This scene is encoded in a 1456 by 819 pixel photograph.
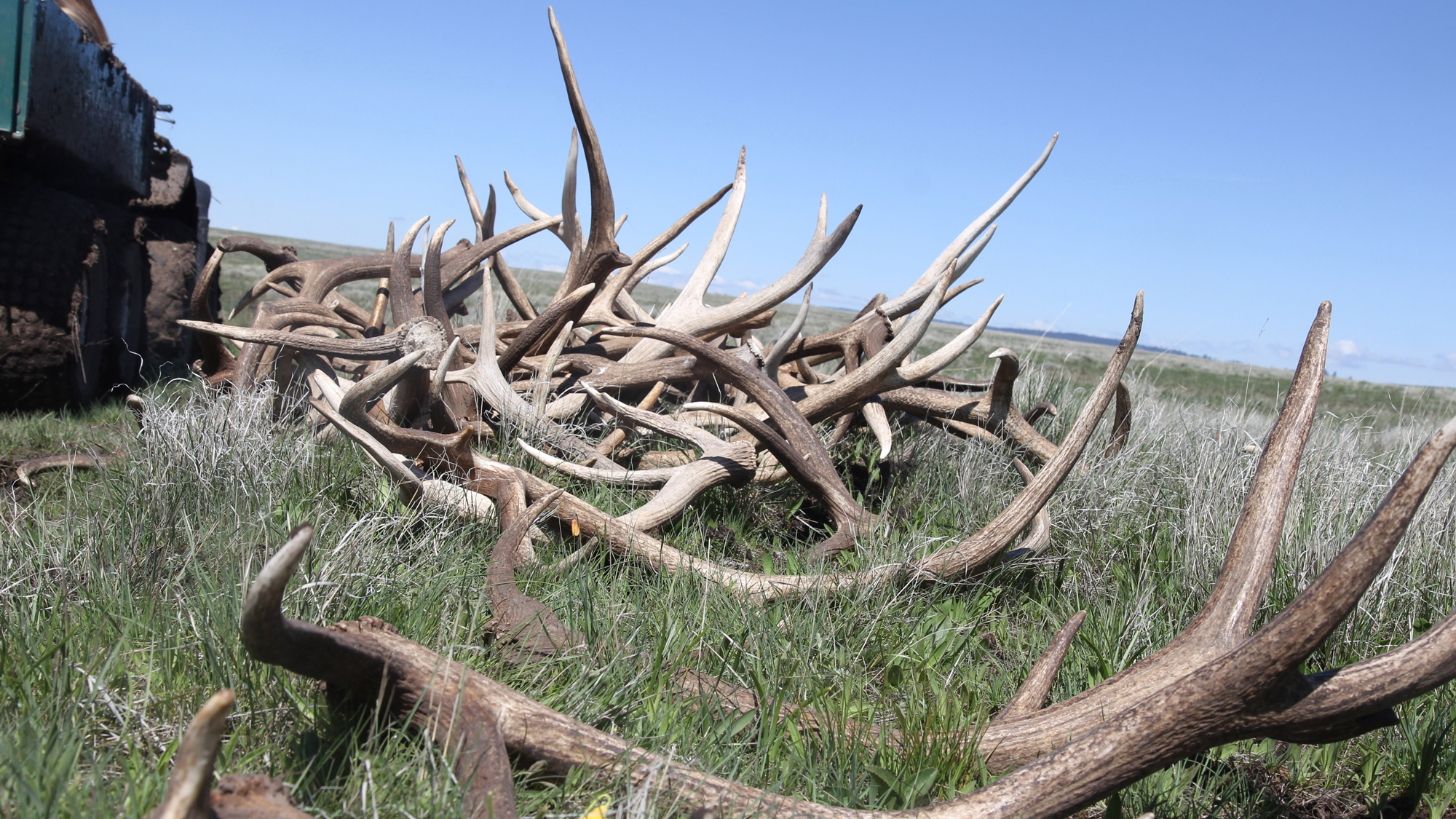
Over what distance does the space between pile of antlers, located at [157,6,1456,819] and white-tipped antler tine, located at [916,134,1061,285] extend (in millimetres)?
12

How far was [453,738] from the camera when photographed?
4.70 ft

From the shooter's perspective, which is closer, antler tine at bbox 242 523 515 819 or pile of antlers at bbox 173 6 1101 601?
antler tine at bbox 242 523 515 819

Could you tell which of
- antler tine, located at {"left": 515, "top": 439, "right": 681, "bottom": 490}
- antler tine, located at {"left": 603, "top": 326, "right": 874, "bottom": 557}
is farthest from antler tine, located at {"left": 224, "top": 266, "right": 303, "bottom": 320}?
antler tine, located at {"left": 515, "top": 439, "right": 681, "bottom": 490}

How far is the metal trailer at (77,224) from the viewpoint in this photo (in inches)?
177

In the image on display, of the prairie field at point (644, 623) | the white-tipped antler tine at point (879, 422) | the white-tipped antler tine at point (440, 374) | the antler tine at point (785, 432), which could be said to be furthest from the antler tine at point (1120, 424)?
the white-tipped antler tine at point (440, 374)

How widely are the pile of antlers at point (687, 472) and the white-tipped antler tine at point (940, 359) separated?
0.01m

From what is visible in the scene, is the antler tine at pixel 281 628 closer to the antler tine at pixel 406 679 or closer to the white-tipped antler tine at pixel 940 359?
the antler tine at pixel 406 679

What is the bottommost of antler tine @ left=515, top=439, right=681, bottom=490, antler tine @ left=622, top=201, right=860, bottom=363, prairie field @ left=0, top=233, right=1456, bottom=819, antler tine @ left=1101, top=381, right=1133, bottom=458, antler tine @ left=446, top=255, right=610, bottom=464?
prairie field @ left=0, top=233, right=1456, bottom=819

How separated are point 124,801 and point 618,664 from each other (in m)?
0.97

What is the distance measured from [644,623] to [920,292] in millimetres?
2671

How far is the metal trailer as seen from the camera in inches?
177

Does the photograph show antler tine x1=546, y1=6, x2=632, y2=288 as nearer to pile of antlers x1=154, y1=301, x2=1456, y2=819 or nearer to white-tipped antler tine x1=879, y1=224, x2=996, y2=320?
white-tipped antler tine x1=879, y1=224, x2=996, y2=320

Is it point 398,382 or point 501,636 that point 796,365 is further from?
point 501,636

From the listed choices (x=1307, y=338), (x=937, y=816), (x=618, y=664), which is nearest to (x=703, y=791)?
(x=937, y=816)
